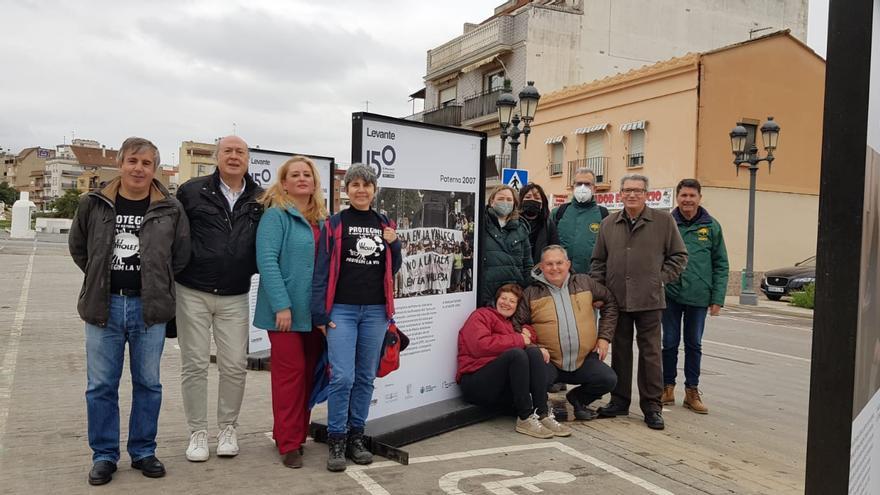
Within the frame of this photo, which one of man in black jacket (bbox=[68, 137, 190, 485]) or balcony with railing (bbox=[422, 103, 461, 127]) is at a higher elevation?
balcony with railing (bbox=[422, 103, 461, 127])

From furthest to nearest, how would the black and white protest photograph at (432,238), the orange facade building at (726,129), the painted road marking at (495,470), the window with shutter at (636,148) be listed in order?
the window with shutter at (636,148) < the orange facade building at (726,129) < the black and white protest photograph at (432,238) < the painted road marking at (495,470)

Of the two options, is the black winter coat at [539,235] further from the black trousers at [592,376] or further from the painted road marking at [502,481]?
the painted road marking at [502,481]

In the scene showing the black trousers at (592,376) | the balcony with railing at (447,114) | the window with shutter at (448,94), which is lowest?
the black trousers at (592,376)

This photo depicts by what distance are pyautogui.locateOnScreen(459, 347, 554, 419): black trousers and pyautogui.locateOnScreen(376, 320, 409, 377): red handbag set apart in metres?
1.08

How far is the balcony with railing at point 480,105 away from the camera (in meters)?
35.3

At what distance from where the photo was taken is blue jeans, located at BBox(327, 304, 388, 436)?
478cm

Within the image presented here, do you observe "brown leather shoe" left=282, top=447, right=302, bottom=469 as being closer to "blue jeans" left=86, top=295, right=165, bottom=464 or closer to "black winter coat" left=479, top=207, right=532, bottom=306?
"blue jeans" left=86, top=295, right=165, bottom=464

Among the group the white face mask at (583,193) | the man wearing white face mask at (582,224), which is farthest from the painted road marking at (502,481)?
the white face mask at (583,193)

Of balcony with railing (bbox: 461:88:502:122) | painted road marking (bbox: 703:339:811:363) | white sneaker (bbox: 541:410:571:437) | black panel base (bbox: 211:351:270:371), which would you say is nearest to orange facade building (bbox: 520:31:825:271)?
balcony with railing (bbox: 461:88:502:122)

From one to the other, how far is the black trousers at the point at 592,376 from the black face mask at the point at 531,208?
1.44 metres

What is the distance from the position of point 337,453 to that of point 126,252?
1879mm

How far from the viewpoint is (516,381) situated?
18.7 ft

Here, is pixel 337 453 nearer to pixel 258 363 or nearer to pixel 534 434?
pixel 534 434

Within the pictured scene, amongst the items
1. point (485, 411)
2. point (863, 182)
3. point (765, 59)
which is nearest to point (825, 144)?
point (863, 182)
